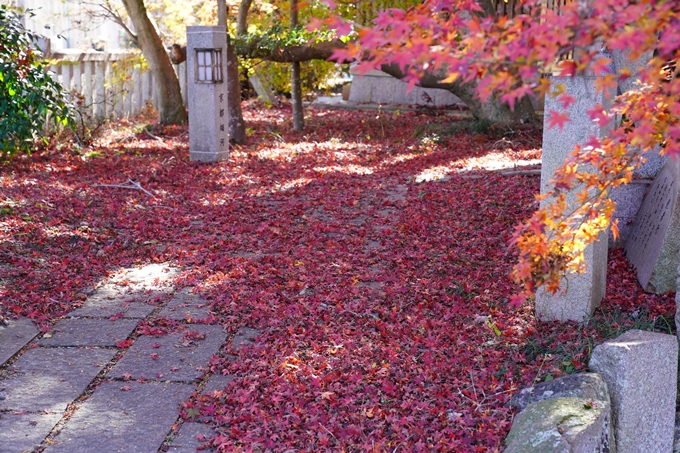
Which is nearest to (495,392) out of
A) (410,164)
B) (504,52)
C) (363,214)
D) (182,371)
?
(182,371)

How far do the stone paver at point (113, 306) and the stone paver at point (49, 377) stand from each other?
543 mm

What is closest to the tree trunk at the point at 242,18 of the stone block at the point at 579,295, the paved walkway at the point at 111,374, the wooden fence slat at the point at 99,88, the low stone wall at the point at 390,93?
the wooden fence slat at the point at 99,88

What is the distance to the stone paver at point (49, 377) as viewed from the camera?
348 cm

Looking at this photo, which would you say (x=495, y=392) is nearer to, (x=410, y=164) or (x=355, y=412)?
(x=355, y=412)

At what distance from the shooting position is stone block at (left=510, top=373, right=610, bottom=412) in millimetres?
3297

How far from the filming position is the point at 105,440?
10.4 ft

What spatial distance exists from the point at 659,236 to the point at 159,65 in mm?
9151

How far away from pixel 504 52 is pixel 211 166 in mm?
7763

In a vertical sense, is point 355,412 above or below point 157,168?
below

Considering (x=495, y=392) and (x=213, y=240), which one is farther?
(x=213, y=240)

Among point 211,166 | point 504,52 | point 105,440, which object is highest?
point 504,52

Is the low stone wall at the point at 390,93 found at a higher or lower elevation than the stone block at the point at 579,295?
higher

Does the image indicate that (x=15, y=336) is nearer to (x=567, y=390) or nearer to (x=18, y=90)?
(x=567, y=390)

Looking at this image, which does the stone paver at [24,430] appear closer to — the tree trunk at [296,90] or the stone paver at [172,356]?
the stone paver at [172,356]
